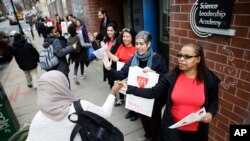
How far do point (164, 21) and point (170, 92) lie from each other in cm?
286

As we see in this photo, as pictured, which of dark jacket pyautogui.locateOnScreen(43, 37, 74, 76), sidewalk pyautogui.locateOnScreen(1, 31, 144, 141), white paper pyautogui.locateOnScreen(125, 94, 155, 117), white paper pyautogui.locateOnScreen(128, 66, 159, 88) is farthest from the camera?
dark jacket pyautogui.locateOnScreen(43, 37, 74, 76)

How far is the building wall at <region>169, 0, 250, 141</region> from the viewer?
2025 mm

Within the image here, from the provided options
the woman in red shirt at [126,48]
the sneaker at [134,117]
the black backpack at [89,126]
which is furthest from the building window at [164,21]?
the black backpack at [89,126]

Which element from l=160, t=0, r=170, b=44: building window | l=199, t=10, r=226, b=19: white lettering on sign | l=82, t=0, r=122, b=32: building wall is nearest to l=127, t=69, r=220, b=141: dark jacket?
l=199, t=10, r=226, b=19: white lettering on sign

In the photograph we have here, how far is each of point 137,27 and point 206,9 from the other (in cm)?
347

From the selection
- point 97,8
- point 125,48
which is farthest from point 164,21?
point 97,8

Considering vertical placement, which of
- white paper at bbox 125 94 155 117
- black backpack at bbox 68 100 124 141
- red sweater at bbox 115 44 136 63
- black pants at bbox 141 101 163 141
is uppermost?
red sweater at bbox 115 44 136 63

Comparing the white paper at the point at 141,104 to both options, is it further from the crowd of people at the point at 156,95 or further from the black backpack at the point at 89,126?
the black backpack at the point at 89,126

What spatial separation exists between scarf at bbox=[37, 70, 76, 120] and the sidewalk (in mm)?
2012

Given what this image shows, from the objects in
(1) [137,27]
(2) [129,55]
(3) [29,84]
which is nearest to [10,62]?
(3) [29,84]

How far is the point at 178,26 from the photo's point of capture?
2836 millimetres

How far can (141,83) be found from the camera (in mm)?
2578

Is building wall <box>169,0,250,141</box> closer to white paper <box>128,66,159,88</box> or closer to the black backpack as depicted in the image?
white paper <box>128,66,159,88</box>

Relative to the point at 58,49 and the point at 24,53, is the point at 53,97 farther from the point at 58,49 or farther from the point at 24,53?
the point at 24,53
